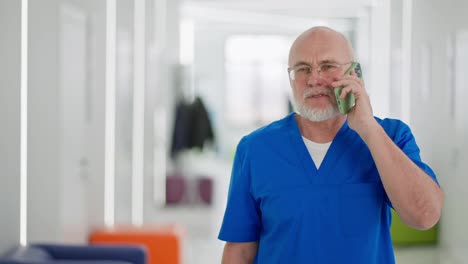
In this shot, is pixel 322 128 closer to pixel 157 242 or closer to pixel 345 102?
pixel 345 102

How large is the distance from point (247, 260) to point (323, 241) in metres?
0.24

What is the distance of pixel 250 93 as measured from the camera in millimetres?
15852

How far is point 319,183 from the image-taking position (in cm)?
182

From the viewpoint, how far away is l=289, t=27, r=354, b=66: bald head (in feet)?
5.91

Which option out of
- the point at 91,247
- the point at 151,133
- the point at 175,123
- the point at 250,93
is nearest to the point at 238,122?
the point at 250,93

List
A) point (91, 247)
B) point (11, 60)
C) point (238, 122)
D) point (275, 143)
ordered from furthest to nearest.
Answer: point (238, 122) → point (91, 247) → point (11, 60) → point (275, 143)

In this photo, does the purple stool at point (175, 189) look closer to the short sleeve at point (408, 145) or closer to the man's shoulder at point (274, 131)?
the man's shoulder at point (274, 131)

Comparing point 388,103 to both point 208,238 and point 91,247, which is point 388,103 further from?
point 208,238

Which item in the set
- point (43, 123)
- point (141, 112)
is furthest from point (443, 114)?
point (141, 112)

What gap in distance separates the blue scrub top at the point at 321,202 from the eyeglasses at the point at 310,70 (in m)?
0.16

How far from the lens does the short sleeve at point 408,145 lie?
1.73 metres

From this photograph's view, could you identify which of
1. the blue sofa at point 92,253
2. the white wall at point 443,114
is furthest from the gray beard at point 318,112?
the blue sofa at point 92,253

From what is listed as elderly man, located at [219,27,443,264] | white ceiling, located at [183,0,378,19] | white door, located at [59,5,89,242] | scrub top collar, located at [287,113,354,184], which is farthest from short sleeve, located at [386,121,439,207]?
white ceiling, located at [183,0,378,19]

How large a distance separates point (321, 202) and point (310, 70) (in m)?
0.33
